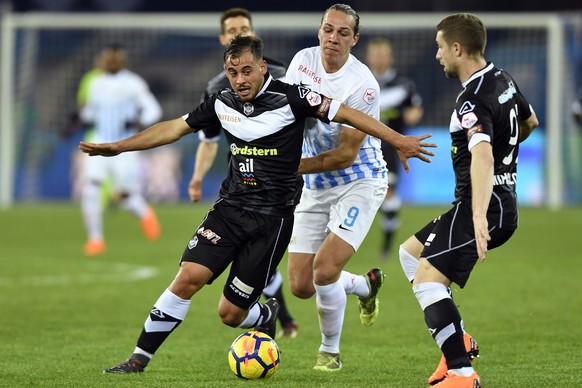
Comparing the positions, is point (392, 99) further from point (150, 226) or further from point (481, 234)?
point (481, 234)

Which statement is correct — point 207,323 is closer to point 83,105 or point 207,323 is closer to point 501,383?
point 501,383

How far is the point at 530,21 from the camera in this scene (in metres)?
22.3

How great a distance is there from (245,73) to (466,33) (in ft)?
4.54

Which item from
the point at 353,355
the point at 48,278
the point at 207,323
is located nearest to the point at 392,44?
the point at 48,278

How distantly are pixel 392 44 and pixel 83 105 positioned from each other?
8.80 meters

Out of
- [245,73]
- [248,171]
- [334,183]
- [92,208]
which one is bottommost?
[92,208]

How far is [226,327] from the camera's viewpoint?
966 cm

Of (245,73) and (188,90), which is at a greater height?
(188,90)

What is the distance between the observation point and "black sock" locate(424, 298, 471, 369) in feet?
20.3

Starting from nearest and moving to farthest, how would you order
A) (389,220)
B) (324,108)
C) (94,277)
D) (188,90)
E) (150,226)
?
(324,108) < (94,277) < (389,220) < (150,226) < (188,90)

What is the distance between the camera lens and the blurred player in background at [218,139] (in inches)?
339

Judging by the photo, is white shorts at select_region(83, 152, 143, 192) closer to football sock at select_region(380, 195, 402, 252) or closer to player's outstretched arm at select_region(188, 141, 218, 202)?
football sock at select_region(380, 195, 402, 252)

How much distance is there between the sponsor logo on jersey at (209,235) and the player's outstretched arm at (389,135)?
1051 mm

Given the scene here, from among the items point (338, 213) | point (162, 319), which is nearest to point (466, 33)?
point (338, 213)
